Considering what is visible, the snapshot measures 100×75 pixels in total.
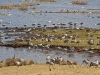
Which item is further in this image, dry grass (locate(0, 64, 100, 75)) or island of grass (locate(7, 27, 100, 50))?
island of grass (locate(7, 27, 100, 50))

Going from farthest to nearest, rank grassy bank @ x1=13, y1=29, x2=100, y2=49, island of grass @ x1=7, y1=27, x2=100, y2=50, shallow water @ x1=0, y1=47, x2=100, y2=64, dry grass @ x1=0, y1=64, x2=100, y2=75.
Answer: grassy bank @ x1=13, y1=29, x2=100, y2=49
island of grass @ x1=7, y1=27, x2=100, y2=50
shallow water @ x1=0, y1=47, x2=100, y2=64
dry grass @ x1=0, y1=64, x2=100, y2=75

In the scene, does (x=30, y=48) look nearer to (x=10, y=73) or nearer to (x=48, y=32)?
(x=48, y=32)

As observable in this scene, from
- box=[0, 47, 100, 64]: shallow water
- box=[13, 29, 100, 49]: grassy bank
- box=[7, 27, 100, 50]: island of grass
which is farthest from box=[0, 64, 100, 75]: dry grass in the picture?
box=[13, 29, 100, 49]: grassy bank

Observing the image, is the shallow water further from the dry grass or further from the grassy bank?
the dry grass

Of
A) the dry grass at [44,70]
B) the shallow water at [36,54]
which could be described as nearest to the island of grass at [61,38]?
the shallow water at [36,54]

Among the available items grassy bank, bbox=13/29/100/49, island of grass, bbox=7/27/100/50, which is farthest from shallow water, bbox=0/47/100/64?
grassy bank, bbox=13/29/100/49

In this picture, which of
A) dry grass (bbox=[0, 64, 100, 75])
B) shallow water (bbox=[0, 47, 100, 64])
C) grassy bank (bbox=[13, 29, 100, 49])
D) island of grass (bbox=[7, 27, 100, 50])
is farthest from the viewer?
grassy bank (bbox=[13, 29, 100, 49])

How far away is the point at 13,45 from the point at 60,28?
16.4 m

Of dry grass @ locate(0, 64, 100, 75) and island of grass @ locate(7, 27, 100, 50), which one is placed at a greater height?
dry grass @ locate(0, 64, 100, 75)

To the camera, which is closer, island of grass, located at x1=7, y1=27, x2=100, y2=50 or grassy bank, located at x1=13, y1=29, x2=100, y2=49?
island of grass, located at x1=7, y1=27, x2=100, y2=50

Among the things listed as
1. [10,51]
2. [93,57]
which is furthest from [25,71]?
[10,51]

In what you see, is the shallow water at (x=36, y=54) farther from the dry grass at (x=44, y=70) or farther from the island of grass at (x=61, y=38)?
the dry grass at (x=44, y=70)

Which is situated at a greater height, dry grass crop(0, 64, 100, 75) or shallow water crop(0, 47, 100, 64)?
dry grass crop(0, 64, 100, 75)

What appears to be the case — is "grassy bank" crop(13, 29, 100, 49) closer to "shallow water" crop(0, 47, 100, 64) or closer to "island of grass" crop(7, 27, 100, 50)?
"island of grass" crop(7, 27, 100, 50)
